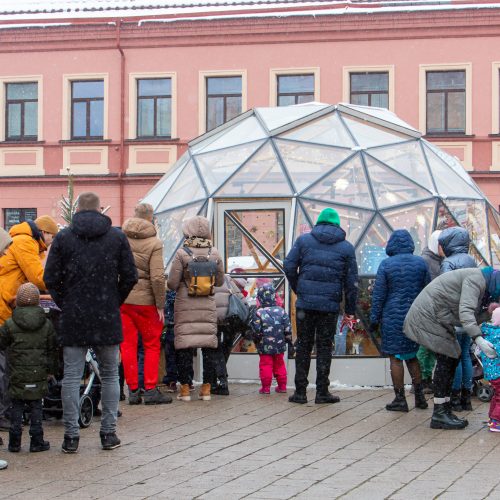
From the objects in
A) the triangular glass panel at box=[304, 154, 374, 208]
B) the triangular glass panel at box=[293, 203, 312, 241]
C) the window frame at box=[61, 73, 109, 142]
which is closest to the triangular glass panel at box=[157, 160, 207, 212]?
the triangular glass panel at box=[293, 203, 312, 241]

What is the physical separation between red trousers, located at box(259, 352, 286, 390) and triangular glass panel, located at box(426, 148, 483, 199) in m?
3.29

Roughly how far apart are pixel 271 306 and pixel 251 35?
1873 centimetres

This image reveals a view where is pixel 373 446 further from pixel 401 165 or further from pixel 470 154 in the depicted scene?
pixel 470 154

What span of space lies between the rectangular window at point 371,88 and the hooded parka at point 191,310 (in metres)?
18.6

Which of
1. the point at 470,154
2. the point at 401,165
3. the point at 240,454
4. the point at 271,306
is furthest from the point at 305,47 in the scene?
the point at 240,454

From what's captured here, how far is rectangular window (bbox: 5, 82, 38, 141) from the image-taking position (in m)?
30.5

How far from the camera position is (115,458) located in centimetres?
786

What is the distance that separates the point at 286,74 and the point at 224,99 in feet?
5.57

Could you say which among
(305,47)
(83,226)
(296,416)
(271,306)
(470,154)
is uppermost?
(305,47)

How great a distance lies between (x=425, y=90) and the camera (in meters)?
28.6

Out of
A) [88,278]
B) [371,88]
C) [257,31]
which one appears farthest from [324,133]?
[257,31]

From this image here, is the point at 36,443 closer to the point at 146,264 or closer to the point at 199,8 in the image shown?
the point at 146,264

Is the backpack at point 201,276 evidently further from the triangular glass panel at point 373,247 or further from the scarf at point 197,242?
the triangular glass panel at point 373,247

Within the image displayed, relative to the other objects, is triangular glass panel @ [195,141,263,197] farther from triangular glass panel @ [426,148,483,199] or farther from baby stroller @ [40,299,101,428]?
baby stroller @ [40,299,101,428]
